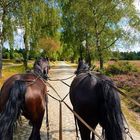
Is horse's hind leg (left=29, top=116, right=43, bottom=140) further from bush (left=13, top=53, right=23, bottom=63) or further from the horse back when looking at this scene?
bush (left=13, top=53, right=23, bottom=63)

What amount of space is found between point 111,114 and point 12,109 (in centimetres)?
187

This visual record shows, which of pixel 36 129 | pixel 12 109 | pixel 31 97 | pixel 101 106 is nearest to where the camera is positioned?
pixel 101 106

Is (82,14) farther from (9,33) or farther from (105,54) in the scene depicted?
(9,33)

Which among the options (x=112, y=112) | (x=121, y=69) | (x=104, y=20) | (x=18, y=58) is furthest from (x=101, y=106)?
(x=18, y=58)

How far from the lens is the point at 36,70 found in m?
8.65

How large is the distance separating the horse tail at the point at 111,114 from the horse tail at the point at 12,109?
5.24ft

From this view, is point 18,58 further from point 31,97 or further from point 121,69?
point 31,97

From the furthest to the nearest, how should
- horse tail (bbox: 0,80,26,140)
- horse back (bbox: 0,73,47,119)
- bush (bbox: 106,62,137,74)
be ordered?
bush (bbox: 106,62,137,74), horse back (bbox: 0,73,47,119), horse tail (bbox: 0,80,26,140)

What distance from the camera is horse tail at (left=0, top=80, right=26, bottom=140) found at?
651 cm

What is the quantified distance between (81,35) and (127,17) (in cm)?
804

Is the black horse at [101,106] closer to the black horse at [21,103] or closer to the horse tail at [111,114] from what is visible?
the horse tail at [111,114]

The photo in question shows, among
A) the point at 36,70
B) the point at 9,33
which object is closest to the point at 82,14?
the point at 9,33

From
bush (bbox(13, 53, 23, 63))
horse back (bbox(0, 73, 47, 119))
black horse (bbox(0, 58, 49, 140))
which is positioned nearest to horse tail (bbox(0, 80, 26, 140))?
black horse (bbox(0, 58, 49, 140))

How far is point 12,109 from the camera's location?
661cm
